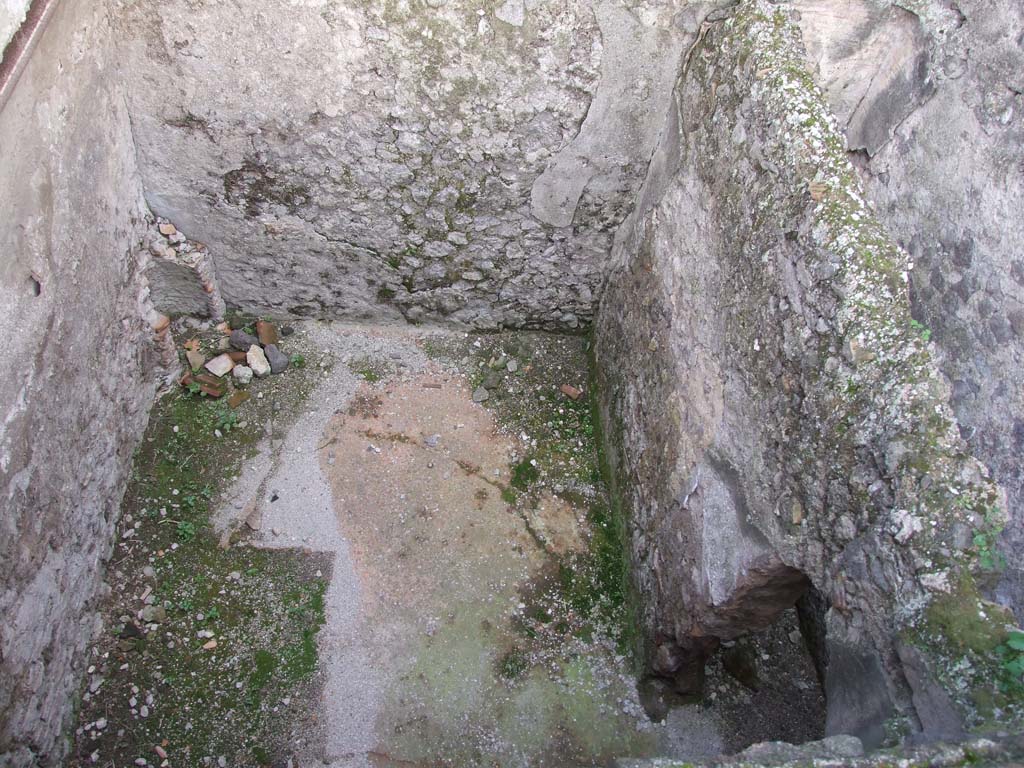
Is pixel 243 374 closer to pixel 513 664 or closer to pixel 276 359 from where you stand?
pixel 276 359

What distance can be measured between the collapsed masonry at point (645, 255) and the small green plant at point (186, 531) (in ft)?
1.04

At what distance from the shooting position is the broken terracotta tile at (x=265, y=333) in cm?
422

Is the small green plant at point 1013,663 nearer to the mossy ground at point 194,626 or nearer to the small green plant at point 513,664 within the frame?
the small green plant at point 513,664

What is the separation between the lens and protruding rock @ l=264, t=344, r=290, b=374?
13.7ft

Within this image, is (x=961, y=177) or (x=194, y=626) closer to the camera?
(x=961, y=177)

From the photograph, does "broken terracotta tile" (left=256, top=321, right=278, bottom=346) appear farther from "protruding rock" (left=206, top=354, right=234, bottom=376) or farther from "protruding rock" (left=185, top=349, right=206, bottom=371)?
"protruding rock" (left=185, top=349, right=206, bottom=371)

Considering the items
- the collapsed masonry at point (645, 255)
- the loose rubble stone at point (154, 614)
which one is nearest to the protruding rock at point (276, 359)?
the collapsed masonry at point (645, 255)

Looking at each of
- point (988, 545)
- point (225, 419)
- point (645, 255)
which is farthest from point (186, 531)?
point (988, 545)

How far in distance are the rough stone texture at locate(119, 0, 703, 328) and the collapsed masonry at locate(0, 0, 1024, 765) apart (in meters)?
0.01

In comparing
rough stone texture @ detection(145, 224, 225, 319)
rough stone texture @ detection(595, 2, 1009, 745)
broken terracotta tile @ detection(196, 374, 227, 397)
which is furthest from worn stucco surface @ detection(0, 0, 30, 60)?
rough stone texture @ detection(595, 2, 1009, 745)

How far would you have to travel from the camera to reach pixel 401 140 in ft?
11.6

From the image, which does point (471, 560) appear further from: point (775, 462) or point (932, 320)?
point (932, 320)

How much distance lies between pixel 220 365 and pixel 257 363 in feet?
0.63

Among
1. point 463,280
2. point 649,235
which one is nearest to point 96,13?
point 463,280
